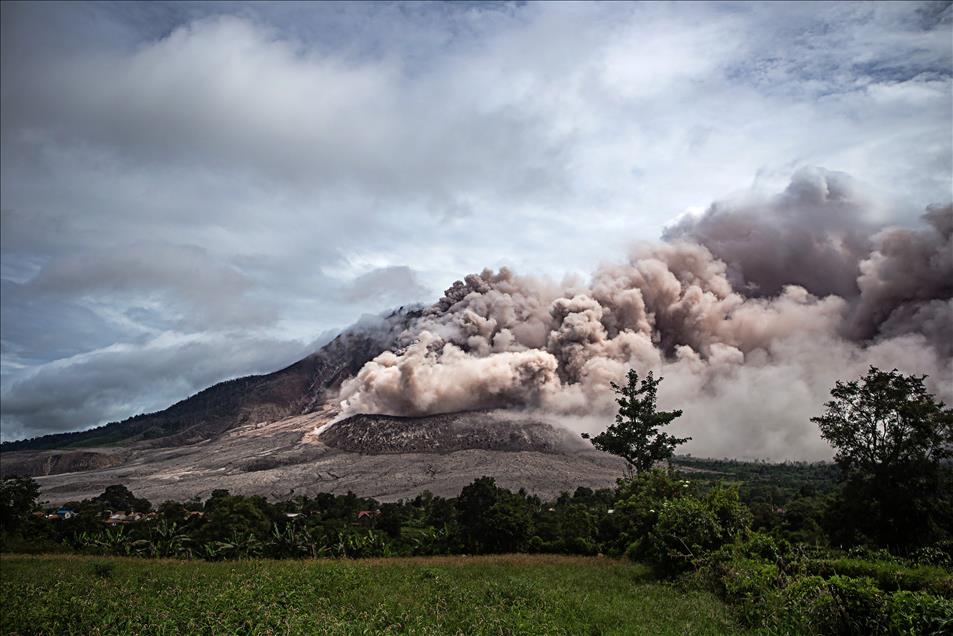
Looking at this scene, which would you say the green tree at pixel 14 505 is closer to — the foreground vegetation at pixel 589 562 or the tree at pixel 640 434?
the foreground vegetation at pixel 589 562

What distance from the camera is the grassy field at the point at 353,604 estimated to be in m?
11.7

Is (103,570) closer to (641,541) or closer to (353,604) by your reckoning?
(353,604)

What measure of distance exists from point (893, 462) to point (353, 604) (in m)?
27.3

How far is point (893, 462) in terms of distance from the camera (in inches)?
1144

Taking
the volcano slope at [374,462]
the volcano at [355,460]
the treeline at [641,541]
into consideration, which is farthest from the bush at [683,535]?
the volcano at [355,460]

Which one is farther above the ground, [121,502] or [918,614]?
[918,614]

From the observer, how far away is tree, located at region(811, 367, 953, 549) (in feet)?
92.0

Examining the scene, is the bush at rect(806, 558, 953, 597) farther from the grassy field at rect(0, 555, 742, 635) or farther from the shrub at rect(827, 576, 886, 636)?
the grassy field at rect(0, 555, 742, 635)

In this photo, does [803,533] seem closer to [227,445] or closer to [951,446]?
[951,446]

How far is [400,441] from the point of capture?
393ft

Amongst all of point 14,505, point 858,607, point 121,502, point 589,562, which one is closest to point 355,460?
point 121,502

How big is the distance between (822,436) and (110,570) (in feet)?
112

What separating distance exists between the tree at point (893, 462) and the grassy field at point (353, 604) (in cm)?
1450

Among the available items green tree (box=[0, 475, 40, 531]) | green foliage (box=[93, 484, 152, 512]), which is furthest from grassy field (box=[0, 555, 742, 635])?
green foliage (box=[93, 484, 152, 512])
